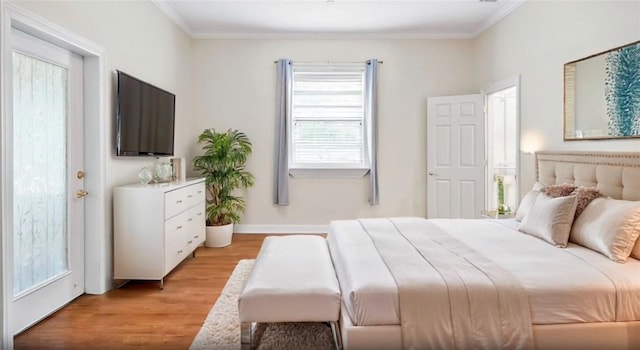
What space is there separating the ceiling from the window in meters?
0.69

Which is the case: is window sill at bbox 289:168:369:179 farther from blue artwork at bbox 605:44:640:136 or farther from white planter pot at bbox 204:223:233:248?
blue artwork at bbox 605:44:640:136

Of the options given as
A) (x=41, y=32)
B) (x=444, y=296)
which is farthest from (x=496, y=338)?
(x=41, y=32)

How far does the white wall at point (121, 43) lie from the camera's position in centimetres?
276

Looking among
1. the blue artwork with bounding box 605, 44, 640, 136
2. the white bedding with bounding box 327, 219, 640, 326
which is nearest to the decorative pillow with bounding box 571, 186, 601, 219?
the white bedding with bounding box 327, 219, 640, 326

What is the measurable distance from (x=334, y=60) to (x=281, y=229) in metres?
2.59

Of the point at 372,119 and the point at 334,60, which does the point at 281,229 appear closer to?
the point at 372,119

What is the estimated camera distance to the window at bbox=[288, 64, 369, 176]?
5.44 m

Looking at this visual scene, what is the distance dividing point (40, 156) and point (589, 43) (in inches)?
170

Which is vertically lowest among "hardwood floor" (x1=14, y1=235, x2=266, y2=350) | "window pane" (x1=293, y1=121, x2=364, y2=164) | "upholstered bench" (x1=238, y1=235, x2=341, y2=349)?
"hardwood floor" (x1=14, y1=235, x2=266, y2=350)

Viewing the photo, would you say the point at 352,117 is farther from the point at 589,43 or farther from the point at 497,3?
the point at 589,43

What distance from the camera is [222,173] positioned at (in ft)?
16.1

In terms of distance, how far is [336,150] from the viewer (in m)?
5.47

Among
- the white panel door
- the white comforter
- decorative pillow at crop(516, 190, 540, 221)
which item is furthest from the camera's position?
the white panel door

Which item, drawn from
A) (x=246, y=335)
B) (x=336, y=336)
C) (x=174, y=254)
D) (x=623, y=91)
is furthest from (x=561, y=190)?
(x=174, y=254)
